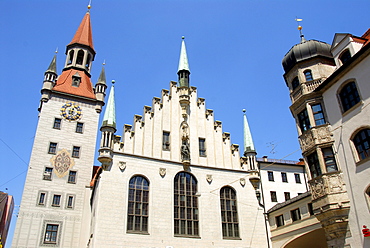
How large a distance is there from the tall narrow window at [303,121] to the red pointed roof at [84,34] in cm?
3245

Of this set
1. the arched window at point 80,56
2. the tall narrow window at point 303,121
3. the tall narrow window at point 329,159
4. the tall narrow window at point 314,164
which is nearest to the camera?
the tall narrow window at point 329,159

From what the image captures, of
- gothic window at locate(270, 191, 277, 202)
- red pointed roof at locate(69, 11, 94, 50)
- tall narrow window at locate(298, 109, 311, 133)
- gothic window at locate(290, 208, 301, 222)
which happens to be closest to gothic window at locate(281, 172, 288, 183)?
gothic window at locate(270, 191, 277, 202)

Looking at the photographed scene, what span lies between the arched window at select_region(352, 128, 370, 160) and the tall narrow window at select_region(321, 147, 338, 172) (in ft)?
5.42

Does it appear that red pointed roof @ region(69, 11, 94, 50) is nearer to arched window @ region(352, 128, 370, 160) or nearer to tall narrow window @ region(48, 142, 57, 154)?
tall narrow window @ region(48, 142, 57, 154)

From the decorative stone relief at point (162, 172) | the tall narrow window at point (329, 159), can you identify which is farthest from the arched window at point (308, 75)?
the decorative stone relief at point (162, 172)

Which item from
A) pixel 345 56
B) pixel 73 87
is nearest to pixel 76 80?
pixel 73 87

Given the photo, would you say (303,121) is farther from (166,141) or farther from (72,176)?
(72,176)

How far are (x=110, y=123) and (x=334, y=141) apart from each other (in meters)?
17.2

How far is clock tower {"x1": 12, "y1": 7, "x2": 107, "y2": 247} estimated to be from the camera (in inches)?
1132

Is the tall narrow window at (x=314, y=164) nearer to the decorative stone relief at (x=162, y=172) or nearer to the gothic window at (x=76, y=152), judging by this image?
the decorative stone relief at (x=162, y=172)

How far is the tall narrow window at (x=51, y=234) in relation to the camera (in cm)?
2848

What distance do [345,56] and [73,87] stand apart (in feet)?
97.9

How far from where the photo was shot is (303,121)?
841 inches

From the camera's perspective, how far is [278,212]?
89.5ft
